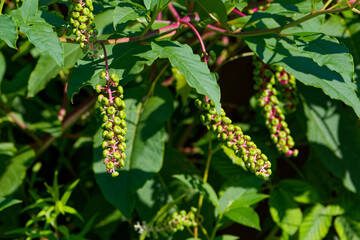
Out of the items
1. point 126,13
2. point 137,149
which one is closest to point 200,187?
point 137,149

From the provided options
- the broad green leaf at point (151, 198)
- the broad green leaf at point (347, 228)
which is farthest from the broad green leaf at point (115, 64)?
the broad green leaf at point (347, 228)

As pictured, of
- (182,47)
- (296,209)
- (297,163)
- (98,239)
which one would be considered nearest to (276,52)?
(182,47)

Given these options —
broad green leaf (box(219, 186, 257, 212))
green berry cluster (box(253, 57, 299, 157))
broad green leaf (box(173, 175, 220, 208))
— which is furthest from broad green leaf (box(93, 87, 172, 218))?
green berry cluster (box(253, 57, 299, 157))

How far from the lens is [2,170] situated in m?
1.60

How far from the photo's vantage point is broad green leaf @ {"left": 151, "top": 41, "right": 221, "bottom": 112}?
2.89 ft

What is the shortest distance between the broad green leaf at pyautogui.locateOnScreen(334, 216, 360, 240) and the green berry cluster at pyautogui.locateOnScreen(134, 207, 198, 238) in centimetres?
52

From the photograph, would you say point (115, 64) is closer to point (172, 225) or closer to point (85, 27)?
point (85, 27)

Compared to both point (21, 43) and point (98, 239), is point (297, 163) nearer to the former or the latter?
point (98, 239)

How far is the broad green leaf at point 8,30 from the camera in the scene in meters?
0.83

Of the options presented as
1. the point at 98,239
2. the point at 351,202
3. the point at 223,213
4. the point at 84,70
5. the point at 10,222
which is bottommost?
the point at 98,239

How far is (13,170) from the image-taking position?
1587 millimetres

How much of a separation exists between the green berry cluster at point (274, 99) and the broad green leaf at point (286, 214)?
0.93ft

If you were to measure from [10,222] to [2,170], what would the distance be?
0.79ft

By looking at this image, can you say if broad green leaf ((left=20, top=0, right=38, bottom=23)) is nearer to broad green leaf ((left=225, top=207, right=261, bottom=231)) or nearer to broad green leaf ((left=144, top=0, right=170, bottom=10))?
broad green leaf ((left=144, top=0, right=170, bottom=10))
